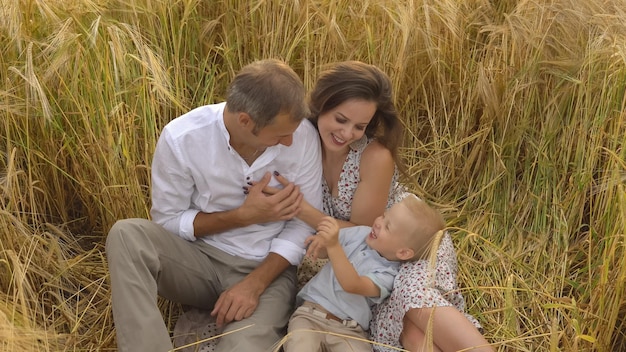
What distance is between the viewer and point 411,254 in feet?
9.16

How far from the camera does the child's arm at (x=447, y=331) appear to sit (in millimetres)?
2588

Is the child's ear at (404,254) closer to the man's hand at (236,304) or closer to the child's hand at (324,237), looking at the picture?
the child's hand at (324,237)

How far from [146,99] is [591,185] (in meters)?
1.59

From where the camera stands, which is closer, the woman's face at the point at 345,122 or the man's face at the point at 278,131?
the man's face at the point at 278,131

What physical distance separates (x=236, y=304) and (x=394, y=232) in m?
0.54

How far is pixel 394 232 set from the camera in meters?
2.78

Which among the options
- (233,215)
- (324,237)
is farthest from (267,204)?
(324,237)

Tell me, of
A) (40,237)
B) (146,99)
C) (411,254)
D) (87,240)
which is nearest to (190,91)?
(146,99)

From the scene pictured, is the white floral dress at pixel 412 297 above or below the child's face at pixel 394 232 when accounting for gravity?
below

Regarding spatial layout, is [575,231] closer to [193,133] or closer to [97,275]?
[193,133]

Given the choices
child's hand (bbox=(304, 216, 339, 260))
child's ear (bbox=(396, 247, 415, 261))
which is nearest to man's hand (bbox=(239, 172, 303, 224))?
child's hand (bbox=(304, 216, 339, 260))

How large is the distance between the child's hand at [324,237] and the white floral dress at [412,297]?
0.85 ft

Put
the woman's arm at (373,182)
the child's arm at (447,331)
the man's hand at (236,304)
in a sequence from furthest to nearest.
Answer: the woman's arm at (373,182)
the man's hand at (236,304)
the child's arm at (447,331)

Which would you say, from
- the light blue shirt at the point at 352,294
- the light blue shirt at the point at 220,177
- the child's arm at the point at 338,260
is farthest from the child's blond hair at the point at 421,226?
the light blue shirt at the point at 220,177
